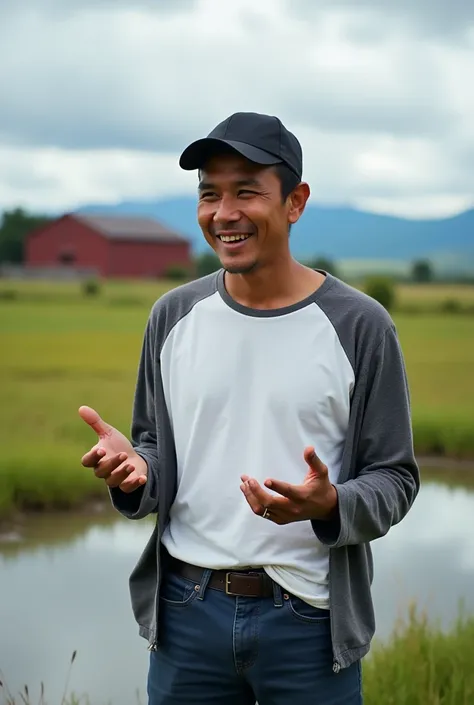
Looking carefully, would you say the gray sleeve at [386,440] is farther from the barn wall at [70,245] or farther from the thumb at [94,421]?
the barn wall at [70,245]

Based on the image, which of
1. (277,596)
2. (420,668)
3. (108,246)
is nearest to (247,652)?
(277,596)

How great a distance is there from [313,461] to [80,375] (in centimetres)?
1107

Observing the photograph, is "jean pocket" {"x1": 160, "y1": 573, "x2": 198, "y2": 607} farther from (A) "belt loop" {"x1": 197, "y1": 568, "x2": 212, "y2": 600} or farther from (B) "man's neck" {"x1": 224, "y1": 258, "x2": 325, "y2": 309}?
(B) "man's neck" {"x1": 224, "y1": 258, "x2": 325, "y2": 309}

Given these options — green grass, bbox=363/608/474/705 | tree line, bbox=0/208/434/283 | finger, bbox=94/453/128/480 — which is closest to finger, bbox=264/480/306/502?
finger, bbox=94/453/128/480

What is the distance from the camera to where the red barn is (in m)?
16.7

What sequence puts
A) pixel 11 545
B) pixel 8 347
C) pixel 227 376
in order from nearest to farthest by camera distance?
pixel 227 376 < pixel 11 545 < pixel 8 347

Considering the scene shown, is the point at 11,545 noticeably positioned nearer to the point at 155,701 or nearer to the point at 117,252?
the point at 155,701

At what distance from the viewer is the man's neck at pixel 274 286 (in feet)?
4.47

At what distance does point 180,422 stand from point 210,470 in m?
0.09

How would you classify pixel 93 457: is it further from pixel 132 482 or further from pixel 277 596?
pixel 277 596

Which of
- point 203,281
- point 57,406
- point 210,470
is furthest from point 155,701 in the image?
point 57,406

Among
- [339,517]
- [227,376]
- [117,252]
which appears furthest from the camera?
[117,252]

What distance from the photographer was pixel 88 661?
4.64 m

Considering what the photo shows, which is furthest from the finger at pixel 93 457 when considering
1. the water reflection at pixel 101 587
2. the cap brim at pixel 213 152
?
the water reflection at pixel 101 587
